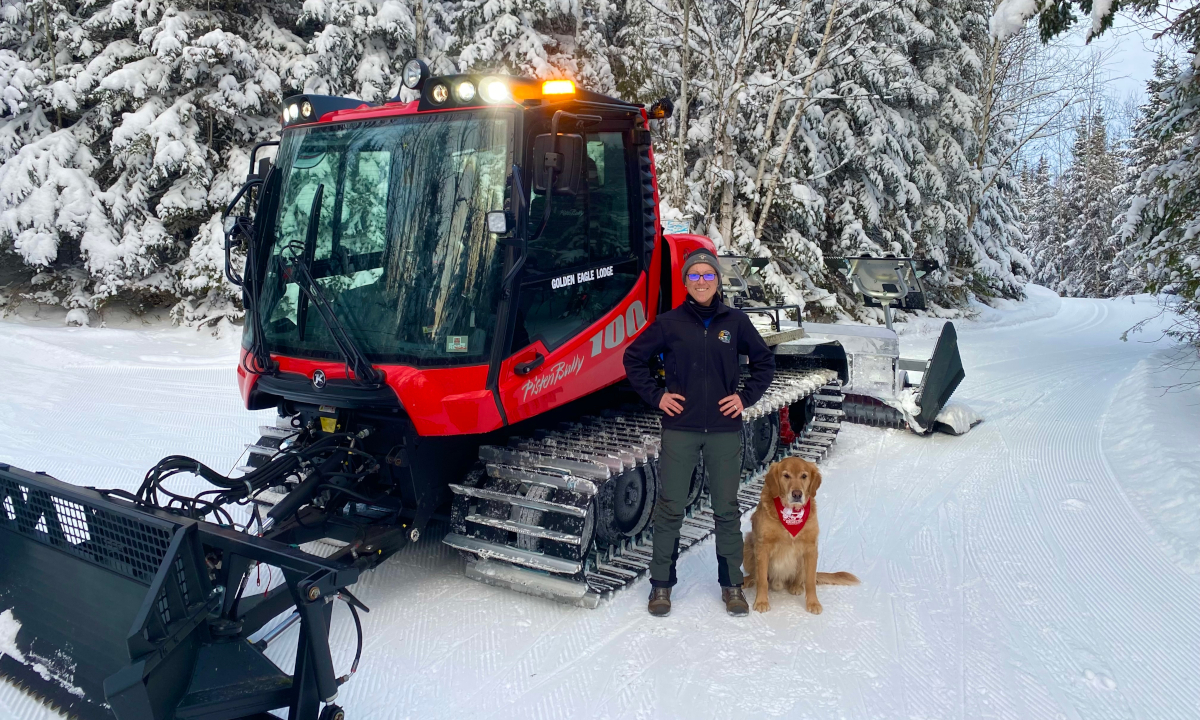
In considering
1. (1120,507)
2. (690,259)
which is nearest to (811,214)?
(1120,507)

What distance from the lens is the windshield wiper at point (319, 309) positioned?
387 cm

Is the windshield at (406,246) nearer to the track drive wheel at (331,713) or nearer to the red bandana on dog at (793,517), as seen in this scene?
the track drive wheel at (331,713)

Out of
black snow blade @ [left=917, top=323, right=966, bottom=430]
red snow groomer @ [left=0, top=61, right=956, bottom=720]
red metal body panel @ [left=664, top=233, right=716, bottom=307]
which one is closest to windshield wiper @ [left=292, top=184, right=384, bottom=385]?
red snow groomer @ [left=0, top=61, right=956, bottom=720]

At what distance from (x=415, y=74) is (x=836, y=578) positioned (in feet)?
11.7

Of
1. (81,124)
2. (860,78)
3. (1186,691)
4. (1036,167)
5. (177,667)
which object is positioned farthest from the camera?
(1036,167)

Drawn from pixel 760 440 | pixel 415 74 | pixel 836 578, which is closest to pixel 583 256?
pixel 415 74

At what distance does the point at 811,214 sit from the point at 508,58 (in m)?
6.35

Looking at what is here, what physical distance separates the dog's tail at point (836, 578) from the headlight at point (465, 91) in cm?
314

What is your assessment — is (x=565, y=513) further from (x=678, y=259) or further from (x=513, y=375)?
(x=678, y=259)

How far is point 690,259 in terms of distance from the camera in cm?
412

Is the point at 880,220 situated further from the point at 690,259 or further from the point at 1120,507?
the point at 690,259

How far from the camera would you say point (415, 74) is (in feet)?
14.1

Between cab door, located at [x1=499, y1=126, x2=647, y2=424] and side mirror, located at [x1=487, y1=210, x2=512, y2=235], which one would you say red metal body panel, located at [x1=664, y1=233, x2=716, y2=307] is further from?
side mirror, located at [x1=487, y1=210, x2=512, y2=235]

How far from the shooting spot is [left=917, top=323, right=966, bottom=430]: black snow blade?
26.1 ft
